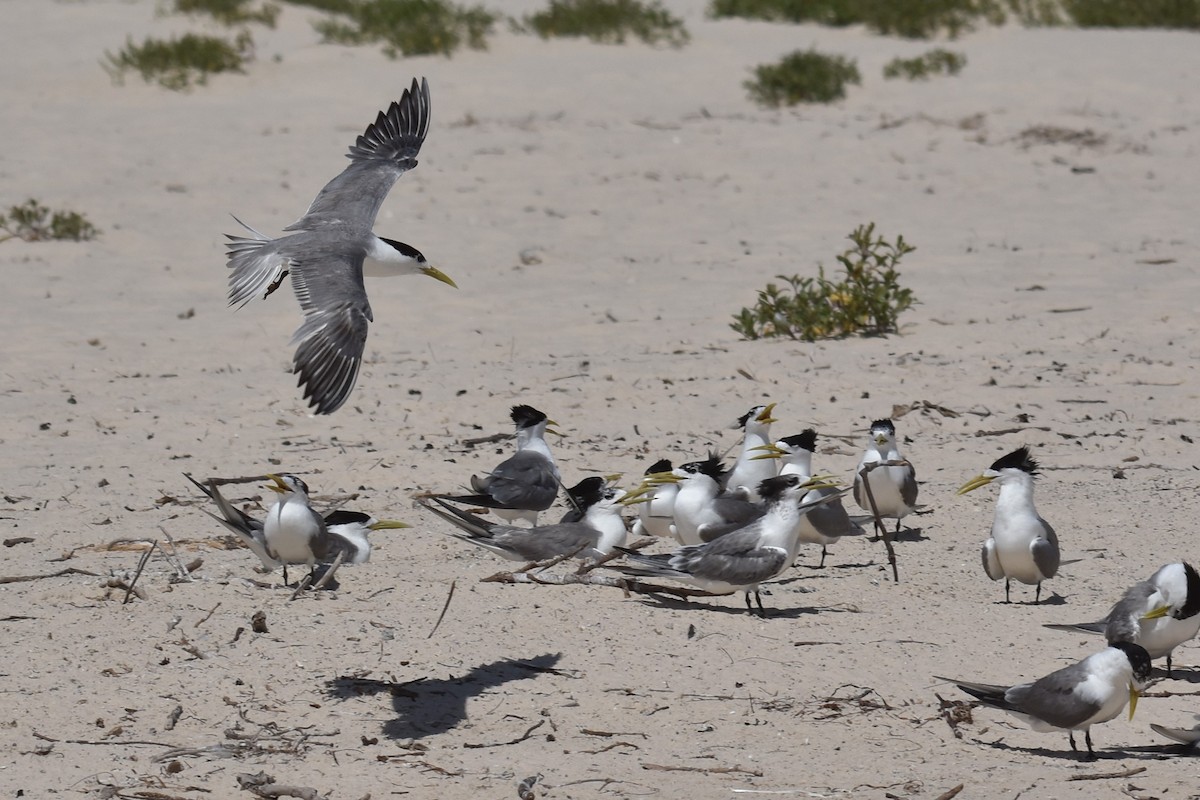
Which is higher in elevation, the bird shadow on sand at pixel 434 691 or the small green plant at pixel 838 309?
the small green plant at pixel 838 309

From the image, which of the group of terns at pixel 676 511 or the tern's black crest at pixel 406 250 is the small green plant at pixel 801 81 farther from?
the tern's black crest at pixel 406 250

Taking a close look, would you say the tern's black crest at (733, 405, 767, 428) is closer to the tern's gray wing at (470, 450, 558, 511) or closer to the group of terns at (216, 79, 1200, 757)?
the group of terns at (216, 79, 1200, 757)

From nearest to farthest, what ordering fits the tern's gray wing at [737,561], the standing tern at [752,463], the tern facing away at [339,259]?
1. the tern facing away at [339,259]
2. the tern's gray wing at [737,561]
3. the standing tern at [752,463]

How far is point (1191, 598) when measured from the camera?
18.4ft

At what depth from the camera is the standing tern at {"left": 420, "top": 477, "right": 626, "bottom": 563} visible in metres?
6.93

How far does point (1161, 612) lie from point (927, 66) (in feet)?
43.7

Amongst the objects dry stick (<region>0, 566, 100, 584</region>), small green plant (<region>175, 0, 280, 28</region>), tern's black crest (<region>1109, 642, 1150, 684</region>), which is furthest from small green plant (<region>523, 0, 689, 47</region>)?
tern's black crest (<region>1109, 642, 1150, 684</region>)

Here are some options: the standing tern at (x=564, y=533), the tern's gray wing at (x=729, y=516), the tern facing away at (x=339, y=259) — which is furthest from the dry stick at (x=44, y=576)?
the tern's gray wing at (x=729, y=516)

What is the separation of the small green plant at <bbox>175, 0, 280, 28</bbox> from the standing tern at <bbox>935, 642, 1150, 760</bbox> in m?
16.3

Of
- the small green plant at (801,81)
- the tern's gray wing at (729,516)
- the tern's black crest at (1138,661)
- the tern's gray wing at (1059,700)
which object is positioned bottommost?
the tern's gray wing at (729,516)

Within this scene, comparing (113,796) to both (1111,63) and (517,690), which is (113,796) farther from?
(1111,63)

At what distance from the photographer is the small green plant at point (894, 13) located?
1975cm

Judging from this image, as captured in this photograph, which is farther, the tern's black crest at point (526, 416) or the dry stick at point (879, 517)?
the tern's black crest at point (526, 416)

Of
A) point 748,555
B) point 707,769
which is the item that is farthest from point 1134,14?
point 707,769
